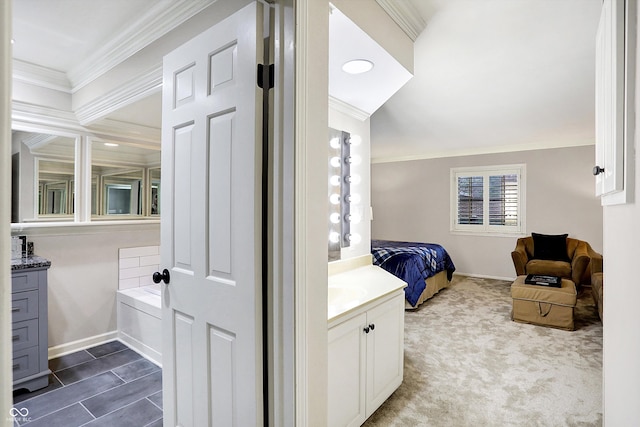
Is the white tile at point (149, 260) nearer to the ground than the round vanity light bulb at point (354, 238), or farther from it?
nearer to the ground

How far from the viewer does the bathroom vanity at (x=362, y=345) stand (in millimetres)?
1545

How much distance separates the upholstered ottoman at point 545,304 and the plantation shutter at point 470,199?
2430 mm

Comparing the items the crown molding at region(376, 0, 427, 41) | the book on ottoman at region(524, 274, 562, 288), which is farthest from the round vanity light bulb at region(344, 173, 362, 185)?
the book on ottoman at region(524, 274, 562, 288)

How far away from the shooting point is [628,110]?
97 centimetres

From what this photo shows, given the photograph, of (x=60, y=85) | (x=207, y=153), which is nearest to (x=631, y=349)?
(x=207, y=153)

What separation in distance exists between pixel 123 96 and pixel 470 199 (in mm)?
5520

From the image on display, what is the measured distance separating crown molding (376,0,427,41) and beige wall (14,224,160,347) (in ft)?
10.2

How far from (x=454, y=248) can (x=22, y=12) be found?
6192 millimetres

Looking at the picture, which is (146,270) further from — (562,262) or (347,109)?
(562,262)

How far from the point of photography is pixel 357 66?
2.11 metres

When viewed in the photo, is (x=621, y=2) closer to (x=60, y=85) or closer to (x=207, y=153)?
(x=207, y=153)

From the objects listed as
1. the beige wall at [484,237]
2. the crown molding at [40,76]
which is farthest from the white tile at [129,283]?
the beige wall at [484,237]

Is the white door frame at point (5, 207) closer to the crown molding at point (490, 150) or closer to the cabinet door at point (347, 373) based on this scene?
the cabinet door at point (347, 373)

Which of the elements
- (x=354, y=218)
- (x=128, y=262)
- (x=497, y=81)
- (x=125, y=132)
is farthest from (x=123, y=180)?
(x=497, y=81)
